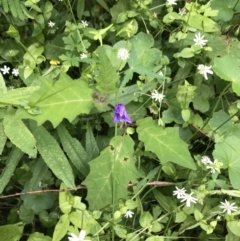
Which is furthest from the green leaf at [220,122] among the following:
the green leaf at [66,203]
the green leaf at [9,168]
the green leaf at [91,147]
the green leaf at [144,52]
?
the green leaf at [9,168]

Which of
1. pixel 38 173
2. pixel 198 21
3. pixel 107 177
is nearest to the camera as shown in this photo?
pixel 107 177

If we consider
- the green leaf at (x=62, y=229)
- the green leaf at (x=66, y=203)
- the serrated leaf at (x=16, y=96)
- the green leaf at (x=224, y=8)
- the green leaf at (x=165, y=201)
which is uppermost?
the green leaf at (x=224, y=8)

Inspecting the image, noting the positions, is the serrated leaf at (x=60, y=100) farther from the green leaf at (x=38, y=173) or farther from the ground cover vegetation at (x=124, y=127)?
the green leaf at (x=38, y=173)

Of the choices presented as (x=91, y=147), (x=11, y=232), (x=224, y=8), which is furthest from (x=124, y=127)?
(x=224, y=8)

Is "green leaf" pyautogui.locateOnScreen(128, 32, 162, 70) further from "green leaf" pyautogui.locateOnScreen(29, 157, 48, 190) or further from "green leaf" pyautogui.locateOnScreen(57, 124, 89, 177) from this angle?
"green leaf" pyautogui.locateOnScreen(29, 157, 48, 190)

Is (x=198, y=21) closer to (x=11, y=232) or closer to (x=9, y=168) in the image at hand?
(x=9, y=168)

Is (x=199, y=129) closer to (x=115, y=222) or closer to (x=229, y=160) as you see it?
(x=229, y=160)

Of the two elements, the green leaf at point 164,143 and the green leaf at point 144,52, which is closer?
the green leaf at point 164,143
